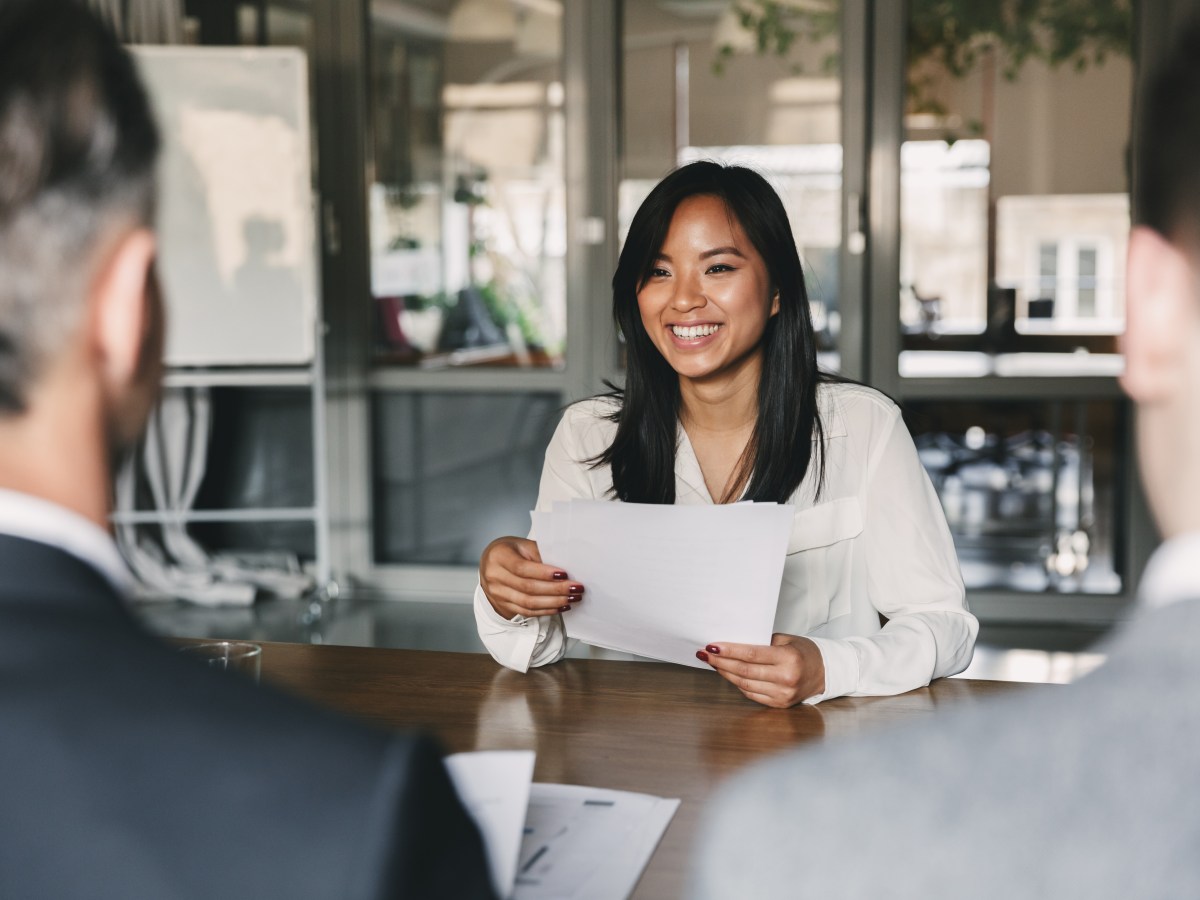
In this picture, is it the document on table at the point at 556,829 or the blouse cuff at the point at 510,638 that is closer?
the document on table at the point at 556,829

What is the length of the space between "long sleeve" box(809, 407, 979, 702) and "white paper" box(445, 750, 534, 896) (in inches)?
21.0

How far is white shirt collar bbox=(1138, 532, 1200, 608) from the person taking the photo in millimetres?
539

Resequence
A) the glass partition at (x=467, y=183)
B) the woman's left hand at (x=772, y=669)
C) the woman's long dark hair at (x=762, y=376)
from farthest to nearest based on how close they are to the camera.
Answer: the glass partition at (x=467, y=183), the woman's long dark hair at (x=762, y=376), the woman's left hand at (x=772, y=669)

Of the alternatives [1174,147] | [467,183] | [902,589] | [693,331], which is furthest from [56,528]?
[467,183]

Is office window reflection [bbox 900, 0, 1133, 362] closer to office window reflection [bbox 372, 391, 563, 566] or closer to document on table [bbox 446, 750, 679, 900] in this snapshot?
office window reflection [bbox 372, 391, 563, 566]

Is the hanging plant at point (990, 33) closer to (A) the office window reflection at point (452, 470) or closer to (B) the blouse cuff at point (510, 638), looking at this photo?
(A) the office window reflection at point (452, 470)

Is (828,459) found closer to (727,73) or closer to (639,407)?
(639,407)

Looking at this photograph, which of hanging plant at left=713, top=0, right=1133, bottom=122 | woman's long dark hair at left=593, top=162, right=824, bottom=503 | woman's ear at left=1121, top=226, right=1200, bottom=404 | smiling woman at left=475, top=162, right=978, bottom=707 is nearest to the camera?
woman's ear at left=1121, top=226, right=1200, bottom=404

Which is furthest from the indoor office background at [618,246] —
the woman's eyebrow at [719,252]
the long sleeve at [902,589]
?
the long sleeve at [902,589]

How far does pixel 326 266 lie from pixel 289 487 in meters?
0.95

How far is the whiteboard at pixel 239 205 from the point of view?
4.41 meters

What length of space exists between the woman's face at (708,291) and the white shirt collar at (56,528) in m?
1.41

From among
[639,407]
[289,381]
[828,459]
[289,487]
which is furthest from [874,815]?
[289,487]

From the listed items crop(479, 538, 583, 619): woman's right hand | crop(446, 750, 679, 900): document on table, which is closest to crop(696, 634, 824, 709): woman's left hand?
crop(479, 538, 583, 619): woman's right hand
